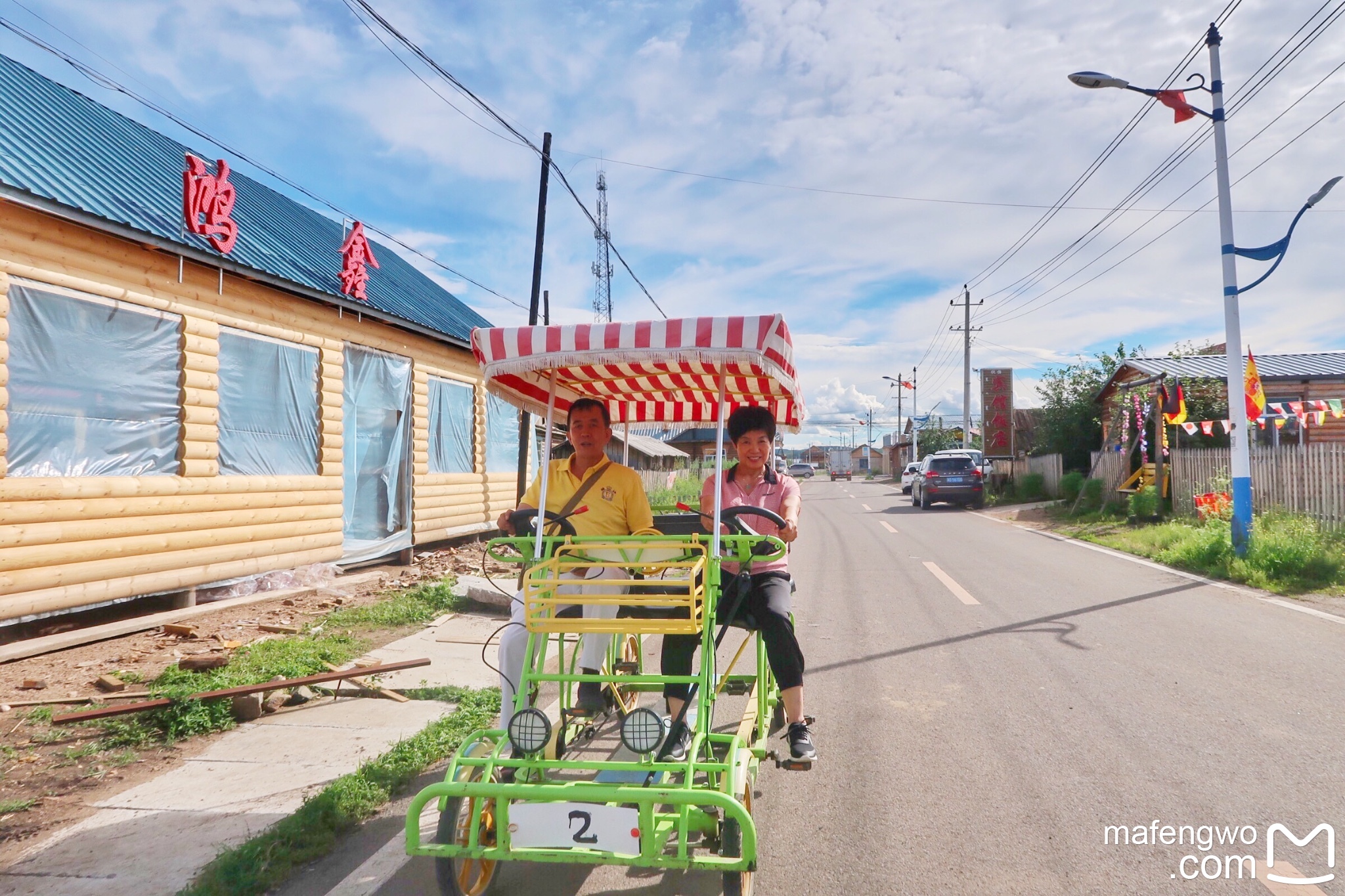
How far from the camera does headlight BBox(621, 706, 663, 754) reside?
3.05 m

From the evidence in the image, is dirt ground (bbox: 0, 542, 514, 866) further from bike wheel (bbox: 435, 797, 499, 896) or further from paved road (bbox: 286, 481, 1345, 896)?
bike wheel (bbox: 435, 797, 499, 896)

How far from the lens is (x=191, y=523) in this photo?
8.05 metres

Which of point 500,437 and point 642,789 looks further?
point 500,437

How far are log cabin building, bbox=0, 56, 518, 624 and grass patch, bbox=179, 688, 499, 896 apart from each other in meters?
4.17

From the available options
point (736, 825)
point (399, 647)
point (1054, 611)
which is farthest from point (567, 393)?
point (1054, 611)

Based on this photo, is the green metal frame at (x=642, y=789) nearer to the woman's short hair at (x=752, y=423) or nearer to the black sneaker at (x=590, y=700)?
the black sneaker at (x=590, y=700)

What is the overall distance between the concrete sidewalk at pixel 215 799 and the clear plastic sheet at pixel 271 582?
12.0ft

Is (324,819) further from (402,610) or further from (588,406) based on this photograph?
(402,610)

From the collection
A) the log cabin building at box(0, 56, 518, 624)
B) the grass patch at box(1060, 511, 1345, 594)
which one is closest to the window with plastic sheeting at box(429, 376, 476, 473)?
the log cabin building at box(0, 56, 518, 624)

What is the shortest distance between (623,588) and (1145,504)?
16.1m

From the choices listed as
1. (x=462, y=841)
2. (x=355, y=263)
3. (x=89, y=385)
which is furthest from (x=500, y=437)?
(x=462, y=841)

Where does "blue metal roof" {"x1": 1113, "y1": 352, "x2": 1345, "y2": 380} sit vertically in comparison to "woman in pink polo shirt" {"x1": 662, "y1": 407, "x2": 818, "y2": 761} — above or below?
above

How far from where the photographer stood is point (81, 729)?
477cm

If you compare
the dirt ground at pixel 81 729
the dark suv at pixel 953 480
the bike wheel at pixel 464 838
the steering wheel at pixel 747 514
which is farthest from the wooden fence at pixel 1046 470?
the bike wheel at pixel 464 838
